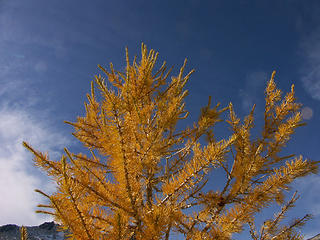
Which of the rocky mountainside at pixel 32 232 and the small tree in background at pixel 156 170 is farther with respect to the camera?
the rocky mountainside at pixel 32 232

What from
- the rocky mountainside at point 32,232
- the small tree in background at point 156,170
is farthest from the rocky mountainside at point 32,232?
the small tree in background at point 156,170

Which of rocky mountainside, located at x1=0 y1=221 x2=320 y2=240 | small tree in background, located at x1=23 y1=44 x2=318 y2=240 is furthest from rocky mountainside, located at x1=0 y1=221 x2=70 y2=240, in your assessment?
small tree in background, located at x1=23 y1=44 x2=318 y2=240

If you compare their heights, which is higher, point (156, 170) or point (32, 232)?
point (32, 232)

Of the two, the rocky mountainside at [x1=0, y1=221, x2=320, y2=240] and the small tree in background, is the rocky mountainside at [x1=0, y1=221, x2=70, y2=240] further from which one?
the small tree in background

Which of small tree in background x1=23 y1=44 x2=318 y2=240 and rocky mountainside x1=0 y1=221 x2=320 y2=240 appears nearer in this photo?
small tree in background x1=23 y1=44 x2=318 y2=240

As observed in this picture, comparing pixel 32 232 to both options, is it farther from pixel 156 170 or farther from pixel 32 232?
pixel 156 170

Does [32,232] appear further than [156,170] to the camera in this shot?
Yes

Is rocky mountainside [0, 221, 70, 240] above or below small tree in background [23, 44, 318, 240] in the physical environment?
above

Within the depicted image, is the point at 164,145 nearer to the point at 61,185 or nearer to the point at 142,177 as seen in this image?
the point at 142,177

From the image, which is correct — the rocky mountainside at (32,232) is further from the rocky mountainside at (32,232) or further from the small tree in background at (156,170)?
the small tree in background at (156,170)

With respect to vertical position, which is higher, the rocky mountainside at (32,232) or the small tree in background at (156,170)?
the rocky mountainside at (32,232)

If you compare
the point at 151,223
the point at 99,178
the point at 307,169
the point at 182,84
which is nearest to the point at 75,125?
the point at 99,178

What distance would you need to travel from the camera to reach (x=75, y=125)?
432 centimetres

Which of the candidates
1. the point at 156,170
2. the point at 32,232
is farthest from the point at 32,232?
the point at 156,170
